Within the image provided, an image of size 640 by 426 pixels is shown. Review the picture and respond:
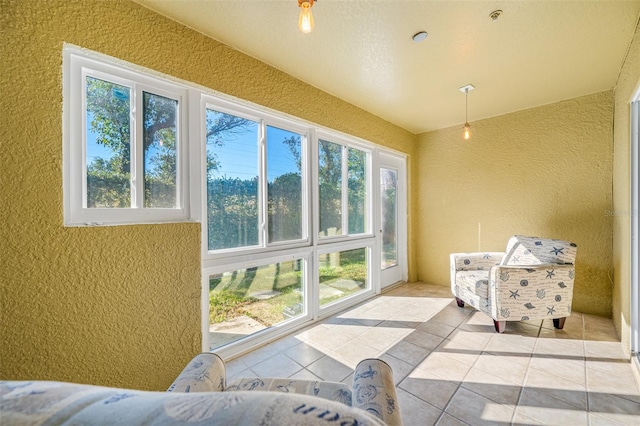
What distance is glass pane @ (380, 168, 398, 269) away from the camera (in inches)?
150

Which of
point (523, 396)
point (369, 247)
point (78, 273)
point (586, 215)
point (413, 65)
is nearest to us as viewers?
point (78, 273)

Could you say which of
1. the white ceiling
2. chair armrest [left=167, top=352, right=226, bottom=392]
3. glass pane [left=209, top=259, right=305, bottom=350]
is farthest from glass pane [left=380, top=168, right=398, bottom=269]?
chair armrest [left=167, top=352, right=226, bottom=392]

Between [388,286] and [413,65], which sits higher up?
[413,65]

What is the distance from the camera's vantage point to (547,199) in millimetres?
3043

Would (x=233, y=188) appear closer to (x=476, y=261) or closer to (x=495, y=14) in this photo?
(x=495, y=14)

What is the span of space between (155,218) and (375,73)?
220 cm

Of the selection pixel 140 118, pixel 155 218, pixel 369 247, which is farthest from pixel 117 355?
pixel 369 247

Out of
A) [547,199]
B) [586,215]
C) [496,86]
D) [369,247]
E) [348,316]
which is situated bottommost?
[348,316]

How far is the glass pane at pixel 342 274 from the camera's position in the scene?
2.94 metres

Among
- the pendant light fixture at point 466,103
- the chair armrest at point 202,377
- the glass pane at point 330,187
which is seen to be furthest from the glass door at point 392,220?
the chair armrest at point 202,377

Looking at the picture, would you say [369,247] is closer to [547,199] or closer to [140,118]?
[547,199]

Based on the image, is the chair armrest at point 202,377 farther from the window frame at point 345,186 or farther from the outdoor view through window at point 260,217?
the window frame at point 345,186

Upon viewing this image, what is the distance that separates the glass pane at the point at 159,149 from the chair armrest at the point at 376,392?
1.60m

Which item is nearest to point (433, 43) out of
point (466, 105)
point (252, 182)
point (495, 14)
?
point (495, 14)
